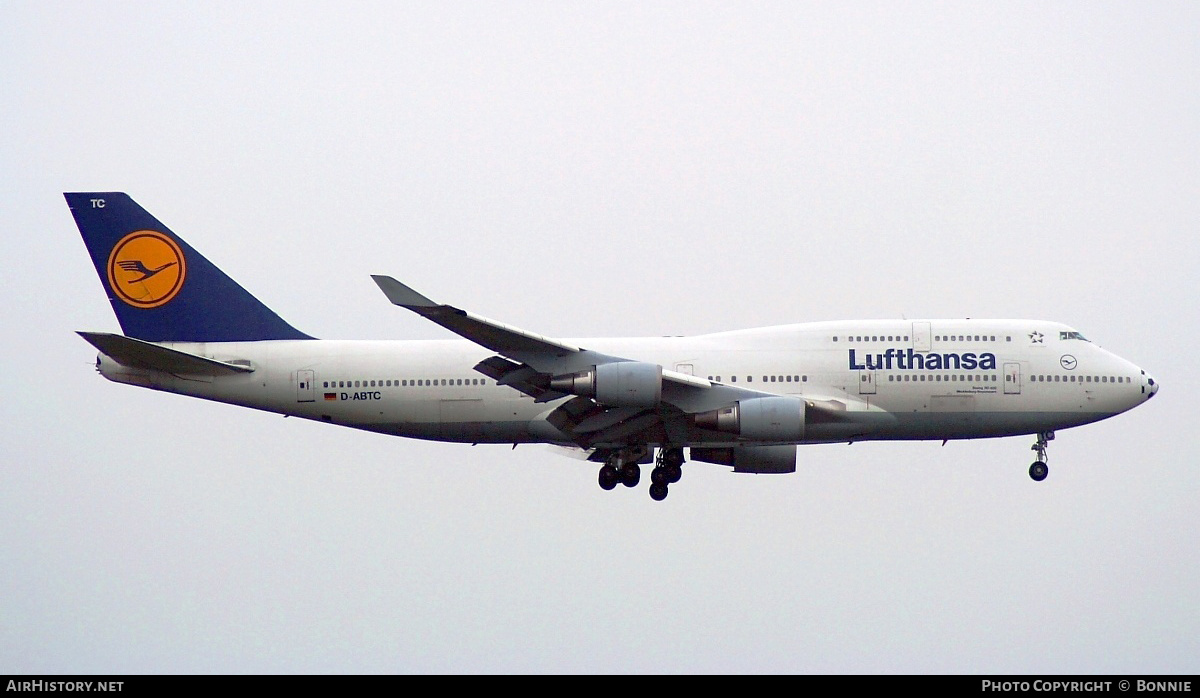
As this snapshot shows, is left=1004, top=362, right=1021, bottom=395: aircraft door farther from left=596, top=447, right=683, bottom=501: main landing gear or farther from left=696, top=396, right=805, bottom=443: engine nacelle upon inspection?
left=596, top=447, right=683, bottom=501: main landing gear

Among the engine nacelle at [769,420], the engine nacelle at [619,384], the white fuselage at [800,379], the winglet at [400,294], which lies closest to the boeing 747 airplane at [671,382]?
the white fuselage at [800,379]

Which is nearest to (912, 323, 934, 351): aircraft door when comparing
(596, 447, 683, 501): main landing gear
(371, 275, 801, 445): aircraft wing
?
(371, 275, 801, 445): aircraft wing

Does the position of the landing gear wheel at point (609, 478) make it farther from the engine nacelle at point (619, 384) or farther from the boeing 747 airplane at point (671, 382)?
the engine nacelle at point (619, 384)

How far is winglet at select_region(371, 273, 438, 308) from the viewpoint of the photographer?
121 feet

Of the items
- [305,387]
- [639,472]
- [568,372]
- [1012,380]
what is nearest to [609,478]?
[639,472]

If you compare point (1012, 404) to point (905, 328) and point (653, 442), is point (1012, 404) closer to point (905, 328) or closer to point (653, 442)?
point (905, 328)

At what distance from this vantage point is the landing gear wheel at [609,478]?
45312 mm

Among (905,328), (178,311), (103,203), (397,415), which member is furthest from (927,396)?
(103,203)

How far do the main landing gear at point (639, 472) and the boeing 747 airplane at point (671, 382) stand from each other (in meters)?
0.04
